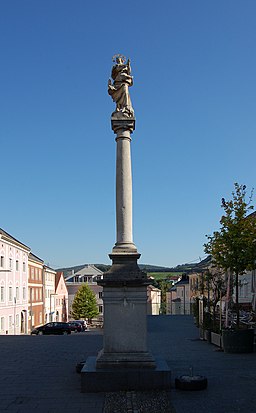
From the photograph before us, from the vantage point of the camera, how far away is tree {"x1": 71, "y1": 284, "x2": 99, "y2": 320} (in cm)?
6209

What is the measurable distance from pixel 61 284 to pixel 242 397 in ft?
201

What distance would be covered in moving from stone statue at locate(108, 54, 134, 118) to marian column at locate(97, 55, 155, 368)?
1.28 meters

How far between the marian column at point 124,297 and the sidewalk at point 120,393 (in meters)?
0.81

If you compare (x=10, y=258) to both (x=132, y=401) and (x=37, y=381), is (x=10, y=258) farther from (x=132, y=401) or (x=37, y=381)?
(x=132, y=401)

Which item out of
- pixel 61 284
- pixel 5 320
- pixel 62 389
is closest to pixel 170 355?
pixel 62 389

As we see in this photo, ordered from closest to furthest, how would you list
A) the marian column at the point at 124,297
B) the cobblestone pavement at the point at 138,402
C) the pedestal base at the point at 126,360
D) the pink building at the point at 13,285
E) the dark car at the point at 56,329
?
1. the cobblestone pavement at the point at 138,402
2. the pedestal base at the point at 126,360
3. the marian column at the point at 124,297
4. the dark car at the point at 56,329
5. the pink building at the point at 13,285

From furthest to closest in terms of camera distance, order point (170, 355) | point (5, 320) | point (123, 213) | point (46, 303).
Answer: point (46, 303), point (5, 320), point (170, 355), point (123, 213)

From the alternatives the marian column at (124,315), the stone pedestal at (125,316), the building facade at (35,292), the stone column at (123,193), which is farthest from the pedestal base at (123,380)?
the building facade at (35,292)

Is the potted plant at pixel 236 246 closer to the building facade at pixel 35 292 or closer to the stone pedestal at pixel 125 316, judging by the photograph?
the stone pedestal at pixel 125 316

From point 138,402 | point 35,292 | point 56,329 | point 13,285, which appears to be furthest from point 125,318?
point 35,292

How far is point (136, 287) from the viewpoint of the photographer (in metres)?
9.09

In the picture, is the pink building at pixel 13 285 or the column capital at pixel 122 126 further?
the pink building at pixel 13 285

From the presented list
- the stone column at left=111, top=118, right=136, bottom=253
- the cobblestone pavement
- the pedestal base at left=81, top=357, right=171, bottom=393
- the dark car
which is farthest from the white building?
the cobblestone pavement

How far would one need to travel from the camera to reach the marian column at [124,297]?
353 inches
